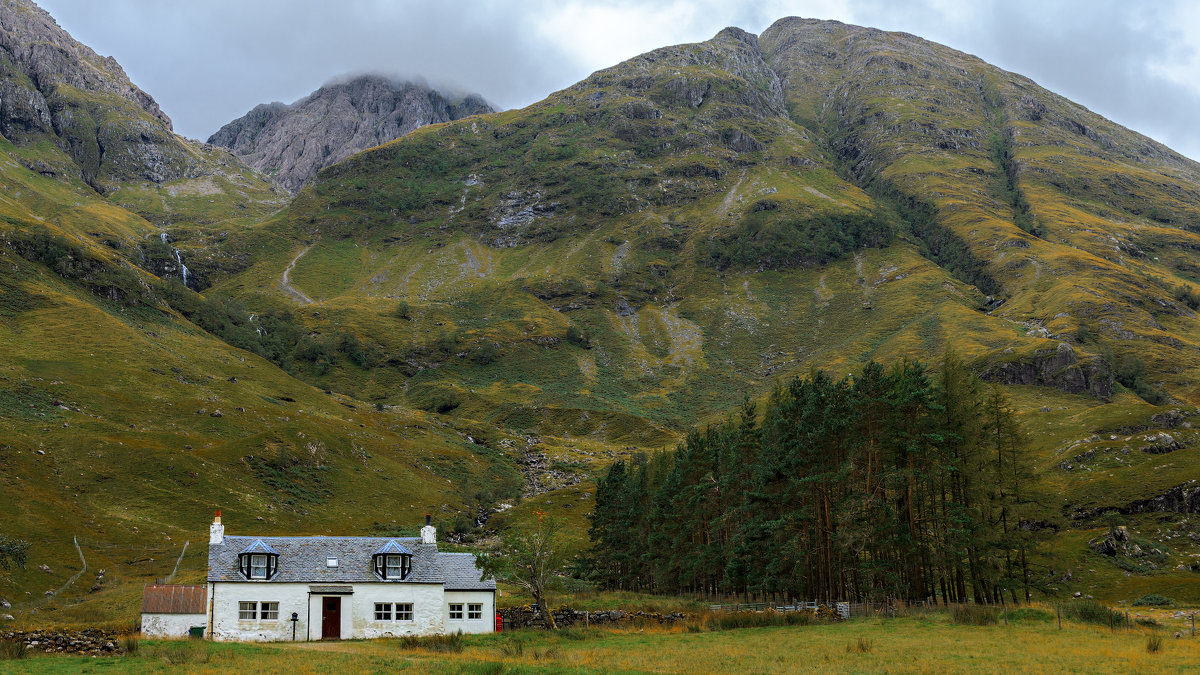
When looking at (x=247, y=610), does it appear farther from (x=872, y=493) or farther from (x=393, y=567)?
(x=872, y=493)

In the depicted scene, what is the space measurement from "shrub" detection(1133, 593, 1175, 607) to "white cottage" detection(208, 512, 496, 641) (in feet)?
186

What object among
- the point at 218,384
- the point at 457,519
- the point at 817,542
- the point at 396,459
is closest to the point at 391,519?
the point at 457,519

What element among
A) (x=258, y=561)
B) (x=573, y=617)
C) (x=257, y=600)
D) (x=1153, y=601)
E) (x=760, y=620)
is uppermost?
(x=258, y=561)

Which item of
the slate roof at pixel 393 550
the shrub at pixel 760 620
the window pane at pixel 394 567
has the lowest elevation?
the shrub at pixel 760 620

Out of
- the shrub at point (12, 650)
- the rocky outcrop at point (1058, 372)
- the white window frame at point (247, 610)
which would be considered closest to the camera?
the shrub at point (12, 650)

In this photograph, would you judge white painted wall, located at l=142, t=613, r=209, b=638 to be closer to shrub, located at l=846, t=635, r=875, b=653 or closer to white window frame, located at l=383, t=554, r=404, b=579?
white window frame, located at l=383, t=554, r=404, b=579

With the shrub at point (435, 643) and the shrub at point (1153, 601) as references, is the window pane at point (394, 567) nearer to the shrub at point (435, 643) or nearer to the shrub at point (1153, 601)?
the shrub at point (435, 643)

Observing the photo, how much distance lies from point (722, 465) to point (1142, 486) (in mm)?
67359

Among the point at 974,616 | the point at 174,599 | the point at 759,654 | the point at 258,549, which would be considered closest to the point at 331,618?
the point at 258,549

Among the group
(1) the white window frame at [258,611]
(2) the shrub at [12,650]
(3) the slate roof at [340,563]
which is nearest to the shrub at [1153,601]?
(3) the slate roof at [340,563]

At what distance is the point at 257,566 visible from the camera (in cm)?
5169

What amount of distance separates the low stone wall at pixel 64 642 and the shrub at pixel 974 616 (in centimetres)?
4610

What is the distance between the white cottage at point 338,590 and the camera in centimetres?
5053

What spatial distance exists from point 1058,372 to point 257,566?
199 m
